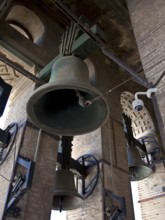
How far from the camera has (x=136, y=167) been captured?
660 centimetres

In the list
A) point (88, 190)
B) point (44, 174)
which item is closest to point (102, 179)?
point (88, 190)

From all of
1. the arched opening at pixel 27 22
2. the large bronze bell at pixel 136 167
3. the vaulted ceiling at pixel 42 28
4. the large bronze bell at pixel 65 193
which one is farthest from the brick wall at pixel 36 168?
the large bronze bell at pixel 136 167

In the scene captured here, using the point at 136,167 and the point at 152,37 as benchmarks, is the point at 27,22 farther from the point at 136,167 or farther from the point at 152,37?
the point at 136,167

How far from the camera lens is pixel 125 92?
8.65 meters

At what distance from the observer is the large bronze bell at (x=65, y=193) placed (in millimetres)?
4434

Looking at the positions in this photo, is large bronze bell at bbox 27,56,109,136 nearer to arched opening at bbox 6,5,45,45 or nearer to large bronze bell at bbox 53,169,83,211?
large bronze bell at bbox 53,169,83,211

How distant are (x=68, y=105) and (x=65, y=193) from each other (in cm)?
197

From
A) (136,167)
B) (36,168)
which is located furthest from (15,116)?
(136,167)

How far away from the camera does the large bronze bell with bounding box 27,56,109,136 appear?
2594 millimetres

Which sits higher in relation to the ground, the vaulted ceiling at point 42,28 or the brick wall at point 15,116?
the vaulted ceiling at point 42,28

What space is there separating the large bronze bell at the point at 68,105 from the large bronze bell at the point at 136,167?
147 inches

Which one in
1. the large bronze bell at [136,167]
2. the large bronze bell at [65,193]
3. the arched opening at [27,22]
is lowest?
the large bronze bell at [65,193]

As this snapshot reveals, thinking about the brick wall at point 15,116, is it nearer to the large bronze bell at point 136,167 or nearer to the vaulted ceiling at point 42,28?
the vaulted ceiling at point 42,28

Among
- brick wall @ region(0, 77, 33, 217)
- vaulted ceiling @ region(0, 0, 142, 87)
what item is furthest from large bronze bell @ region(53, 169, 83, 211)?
vaulted ceiling @ region(0, 0, 142, 87)
